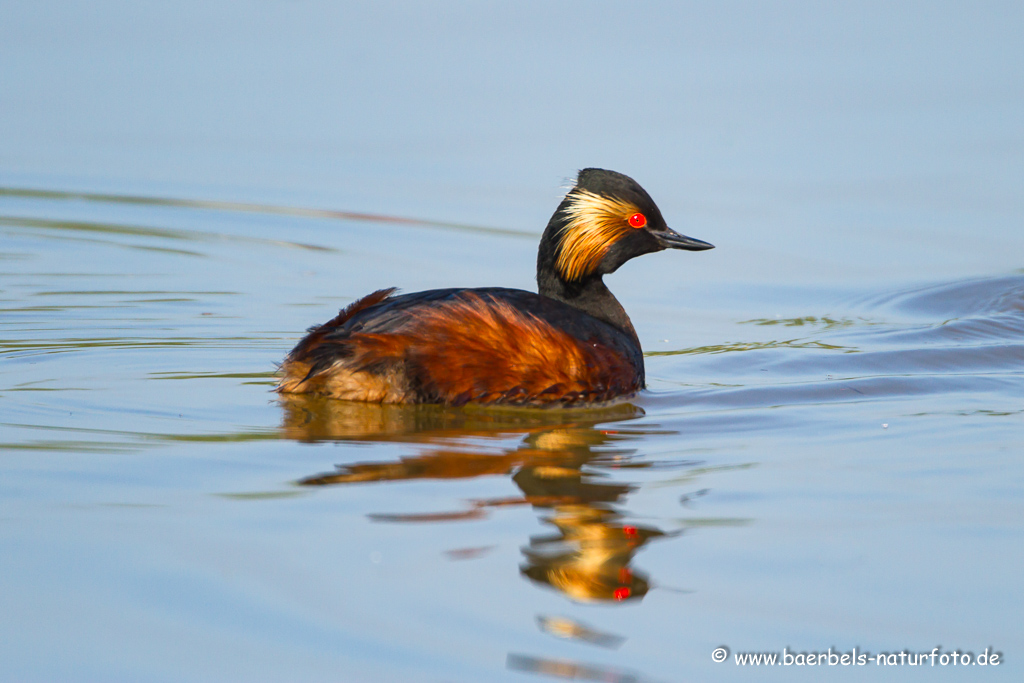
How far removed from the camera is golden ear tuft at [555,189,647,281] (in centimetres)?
757

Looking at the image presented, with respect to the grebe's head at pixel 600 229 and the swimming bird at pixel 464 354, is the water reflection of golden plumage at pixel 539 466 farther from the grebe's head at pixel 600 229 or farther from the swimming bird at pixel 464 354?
the grebe's head at pixel 600 229

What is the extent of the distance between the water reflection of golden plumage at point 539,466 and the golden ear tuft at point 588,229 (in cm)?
103

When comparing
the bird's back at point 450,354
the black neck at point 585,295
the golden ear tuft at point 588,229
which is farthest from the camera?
the black neck at point 585,295

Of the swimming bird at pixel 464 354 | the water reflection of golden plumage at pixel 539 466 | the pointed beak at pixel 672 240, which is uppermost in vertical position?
the pointed beak at pixel 672 240

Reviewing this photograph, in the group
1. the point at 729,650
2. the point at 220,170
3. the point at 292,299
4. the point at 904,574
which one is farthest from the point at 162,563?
the point at 220,170

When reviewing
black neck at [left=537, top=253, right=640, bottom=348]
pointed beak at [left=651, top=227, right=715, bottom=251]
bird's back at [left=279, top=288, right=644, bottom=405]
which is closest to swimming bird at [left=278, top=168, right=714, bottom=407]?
bird's back at [left=279, top=288, right=644, bottom=405]

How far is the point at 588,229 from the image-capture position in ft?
25.0

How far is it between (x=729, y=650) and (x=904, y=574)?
0.92 m

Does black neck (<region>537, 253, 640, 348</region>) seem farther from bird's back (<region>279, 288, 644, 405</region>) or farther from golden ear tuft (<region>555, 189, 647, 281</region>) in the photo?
bird's back (<region>279, 288, 644, 405</region>)

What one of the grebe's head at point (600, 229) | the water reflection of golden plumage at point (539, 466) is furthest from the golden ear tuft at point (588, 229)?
the water reflection of golden plumage at point (539, 466)

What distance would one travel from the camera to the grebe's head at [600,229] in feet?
24.8

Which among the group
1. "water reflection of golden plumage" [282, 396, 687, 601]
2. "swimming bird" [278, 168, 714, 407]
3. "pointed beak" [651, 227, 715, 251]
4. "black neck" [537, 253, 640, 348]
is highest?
"pointed beak" [651, 227, 715, 251]

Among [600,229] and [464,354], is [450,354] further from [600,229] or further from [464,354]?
[600,229]

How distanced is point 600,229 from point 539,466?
90.7 inches
